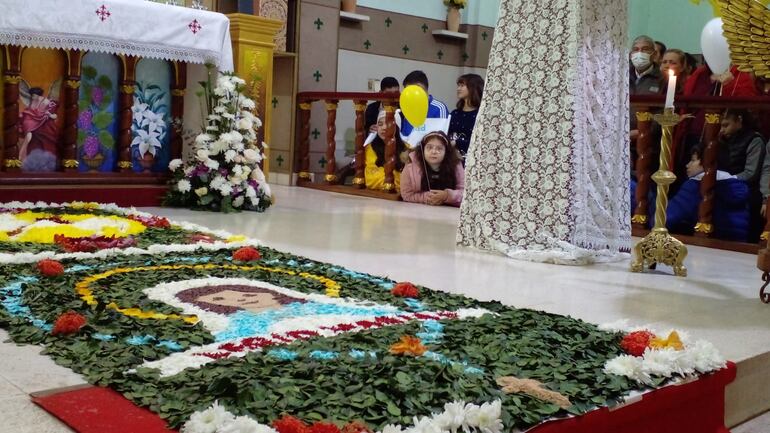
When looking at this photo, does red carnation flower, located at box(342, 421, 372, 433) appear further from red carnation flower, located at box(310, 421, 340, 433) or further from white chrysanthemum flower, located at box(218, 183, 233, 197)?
white chrysanthemum flower, located at box(218, 183, 233, 197)

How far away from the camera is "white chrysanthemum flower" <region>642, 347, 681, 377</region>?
95.4 inches

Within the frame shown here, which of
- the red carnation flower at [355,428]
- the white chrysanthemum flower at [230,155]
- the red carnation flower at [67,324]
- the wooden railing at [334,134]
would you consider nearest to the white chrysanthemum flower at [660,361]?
the red carnation flower at [355,428]

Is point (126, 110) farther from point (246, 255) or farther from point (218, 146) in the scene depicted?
point (246, 255)

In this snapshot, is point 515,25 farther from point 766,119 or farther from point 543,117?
point 766,119

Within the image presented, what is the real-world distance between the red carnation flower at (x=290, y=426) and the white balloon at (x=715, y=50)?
555 centimetres

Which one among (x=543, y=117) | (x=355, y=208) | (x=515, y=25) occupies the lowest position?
(x=355, y=208)

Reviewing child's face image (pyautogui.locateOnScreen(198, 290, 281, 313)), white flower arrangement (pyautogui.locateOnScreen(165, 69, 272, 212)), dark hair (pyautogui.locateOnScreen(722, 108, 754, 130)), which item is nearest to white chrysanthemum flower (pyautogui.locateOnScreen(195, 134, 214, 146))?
white flower arrangement (pyautogui.locateOnScreen(165, 69, 272, 212))

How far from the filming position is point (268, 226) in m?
5.43

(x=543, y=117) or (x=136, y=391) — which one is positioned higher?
(x=543, y=117)

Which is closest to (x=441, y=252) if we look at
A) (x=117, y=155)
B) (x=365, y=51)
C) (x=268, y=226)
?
(x=268, y=226)

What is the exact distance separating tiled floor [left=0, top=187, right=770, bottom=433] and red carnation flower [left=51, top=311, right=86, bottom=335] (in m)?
0.12

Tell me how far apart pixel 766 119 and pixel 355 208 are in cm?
308

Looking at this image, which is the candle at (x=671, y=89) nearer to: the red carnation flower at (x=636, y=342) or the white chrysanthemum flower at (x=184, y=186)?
the red carnation flower at (x=636, y=342)

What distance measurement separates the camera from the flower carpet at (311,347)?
197 centimetres
